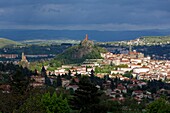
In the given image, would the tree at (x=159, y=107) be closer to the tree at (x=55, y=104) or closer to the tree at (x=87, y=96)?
the tree at (x=87, y=96)

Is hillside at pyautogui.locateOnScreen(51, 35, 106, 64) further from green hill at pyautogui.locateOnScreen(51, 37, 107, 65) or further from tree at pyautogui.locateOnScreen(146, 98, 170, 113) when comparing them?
tree at pyautogui.locateOnScreen(146, 98, 170, 113)

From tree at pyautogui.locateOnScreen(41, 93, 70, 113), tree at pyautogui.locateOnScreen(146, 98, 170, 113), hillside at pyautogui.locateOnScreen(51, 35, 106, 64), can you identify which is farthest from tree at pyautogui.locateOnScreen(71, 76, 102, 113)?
hillside at pyautogui.locateOnScreen(51, 35, 106, 64)

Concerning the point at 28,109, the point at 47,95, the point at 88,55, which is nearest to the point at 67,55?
the point at 88,55

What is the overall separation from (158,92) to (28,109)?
64618mm

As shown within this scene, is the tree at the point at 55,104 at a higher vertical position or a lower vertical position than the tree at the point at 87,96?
lower

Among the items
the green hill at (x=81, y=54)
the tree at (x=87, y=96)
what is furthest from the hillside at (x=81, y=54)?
the tree at (x=87, y=96)

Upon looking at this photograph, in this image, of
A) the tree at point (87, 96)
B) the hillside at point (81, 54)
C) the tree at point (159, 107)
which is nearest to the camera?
the tree at point (87, 96)

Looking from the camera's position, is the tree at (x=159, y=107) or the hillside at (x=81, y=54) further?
the hillside at (x=81, y=54)

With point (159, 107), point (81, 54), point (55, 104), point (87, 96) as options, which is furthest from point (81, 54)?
point (87, 96)

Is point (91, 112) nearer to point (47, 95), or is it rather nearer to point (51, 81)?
point (47, 95)

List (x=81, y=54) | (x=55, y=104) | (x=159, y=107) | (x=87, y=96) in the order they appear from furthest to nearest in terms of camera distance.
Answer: (x=81, y=54)
(x=55, y=104)
(x=159, y=107)
(x=87, y=96)

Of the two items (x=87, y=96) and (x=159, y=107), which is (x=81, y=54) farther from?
(x=87, y=96)

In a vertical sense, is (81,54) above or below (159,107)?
above

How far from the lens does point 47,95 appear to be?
146 ft
